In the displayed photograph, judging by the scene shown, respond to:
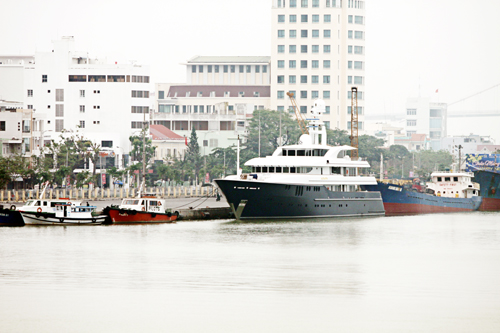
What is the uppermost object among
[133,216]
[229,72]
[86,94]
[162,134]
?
[229,72]

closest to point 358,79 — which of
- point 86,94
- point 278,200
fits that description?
point 86,94

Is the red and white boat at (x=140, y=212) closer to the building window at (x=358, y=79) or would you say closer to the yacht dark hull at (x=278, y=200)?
the yacht dark hull at (x=278, y=200)

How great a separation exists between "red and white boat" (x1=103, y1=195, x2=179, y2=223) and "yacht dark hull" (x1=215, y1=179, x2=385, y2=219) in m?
6.61

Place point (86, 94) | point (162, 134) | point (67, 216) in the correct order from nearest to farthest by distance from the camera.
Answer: point (67, 216) → point (86, 94) → point (162, 134)

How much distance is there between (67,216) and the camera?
62500 mm

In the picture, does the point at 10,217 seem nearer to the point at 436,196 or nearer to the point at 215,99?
the point at 436,196

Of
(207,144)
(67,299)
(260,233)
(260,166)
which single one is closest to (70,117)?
(207,144)

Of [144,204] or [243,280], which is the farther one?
[144,204]

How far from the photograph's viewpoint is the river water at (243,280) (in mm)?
29922

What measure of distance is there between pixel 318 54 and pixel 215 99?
81.3 ft

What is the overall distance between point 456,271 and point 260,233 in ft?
66.6

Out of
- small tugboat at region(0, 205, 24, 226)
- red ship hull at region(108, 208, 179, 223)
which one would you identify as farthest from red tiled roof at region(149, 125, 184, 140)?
small tugboat at region(0, 205, 24, 226)

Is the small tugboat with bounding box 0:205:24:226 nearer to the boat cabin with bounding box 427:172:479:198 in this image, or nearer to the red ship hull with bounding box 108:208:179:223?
the red ship hull with bounding box 108:208:179:223

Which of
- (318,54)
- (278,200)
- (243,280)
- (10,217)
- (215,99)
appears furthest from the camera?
(215,99)
